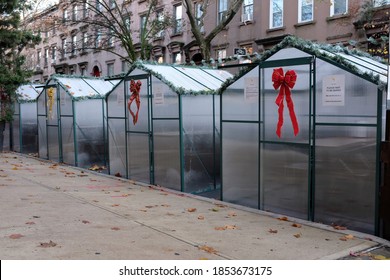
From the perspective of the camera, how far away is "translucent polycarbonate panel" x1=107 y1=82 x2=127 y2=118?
38.1 feet

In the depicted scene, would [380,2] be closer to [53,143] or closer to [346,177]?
[346,177]

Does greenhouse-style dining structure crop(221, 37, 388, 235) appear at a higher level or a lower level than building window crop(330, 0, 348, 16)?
lower

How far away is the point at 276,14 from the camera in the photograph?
837 inches

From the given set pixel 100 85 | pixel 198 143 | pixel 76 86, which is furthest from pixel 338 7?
pixel 198 143

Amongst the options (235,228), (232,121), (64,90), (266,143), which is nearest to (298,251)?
(235,228)

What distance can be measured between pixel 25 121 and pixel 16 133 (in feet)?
3.54

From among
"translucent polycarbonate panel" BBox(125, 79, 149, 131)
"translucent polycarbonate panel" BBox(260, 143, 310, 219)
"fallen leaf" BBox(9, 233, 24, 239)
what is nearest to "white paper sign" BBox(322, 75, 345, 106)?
"translucent polycarbonate panel" BBox(260, 143, 310, 219)

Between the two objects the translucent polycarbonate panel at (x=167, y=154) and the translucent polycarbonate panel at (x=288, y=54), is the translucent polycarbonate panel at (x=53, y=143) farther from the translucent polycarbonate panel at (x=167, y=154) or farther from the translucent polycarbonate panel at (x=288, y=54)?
the translucent polycarbonate panel at (x=288, y=54)

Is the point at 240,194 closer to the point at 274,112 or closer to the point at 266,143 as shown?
the point at 266,143

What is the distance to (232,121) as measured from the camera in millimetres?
8266

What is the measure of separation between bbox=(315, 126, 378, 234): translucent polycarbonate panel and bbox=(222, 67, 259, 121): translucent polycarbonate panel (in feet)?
4.82

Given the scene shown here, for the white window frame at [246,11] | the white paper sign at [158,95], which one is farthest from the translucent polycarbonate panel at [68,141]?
the white window frame at [246,11]

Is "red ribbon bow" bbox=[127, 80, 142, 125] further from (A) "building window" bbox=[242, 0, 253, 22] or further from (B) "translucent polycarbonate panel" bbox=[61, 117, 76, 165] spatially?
(A) "building window" bbox=[242, 0, 253, 22]

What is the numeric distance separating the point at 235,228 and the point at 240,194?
6.22 ft
